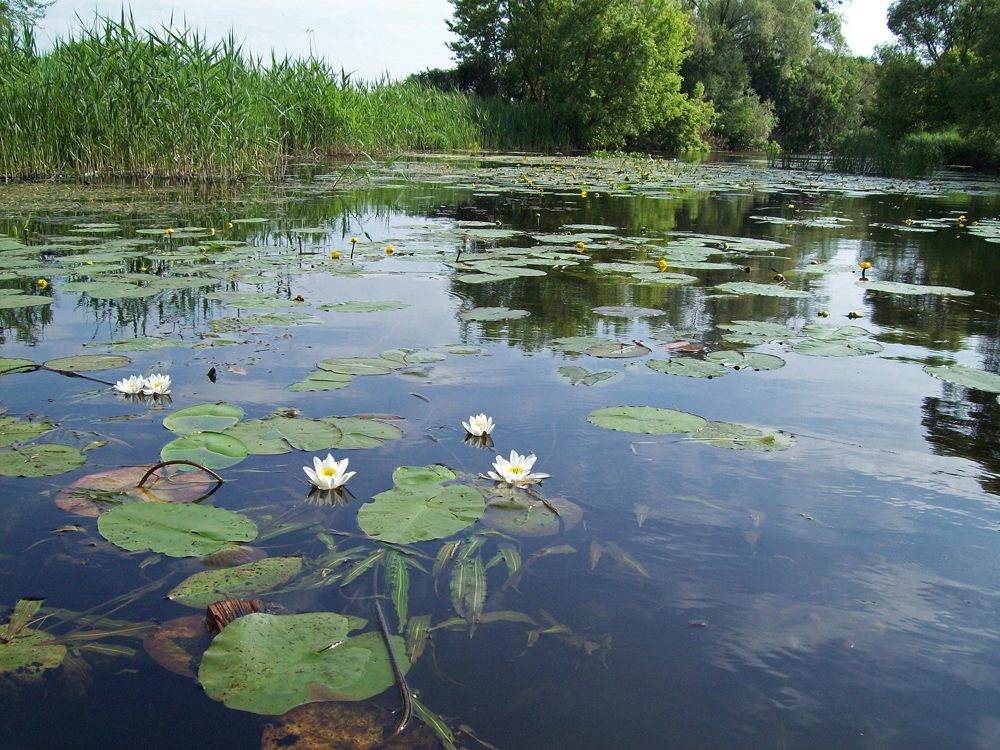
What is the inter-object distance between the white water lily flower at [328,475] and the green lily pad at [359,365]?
27.4 inches

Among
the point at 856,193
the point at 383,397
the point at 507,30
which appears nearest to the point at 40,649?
the point at 383,397

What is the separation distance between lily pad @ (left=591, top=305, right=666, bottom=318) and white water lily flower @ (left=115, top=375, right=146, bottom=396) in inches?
69.5

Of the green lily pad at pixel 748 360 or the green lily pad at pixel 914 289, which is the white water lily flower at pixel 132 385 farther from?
the green lily pad at pixel 914 289

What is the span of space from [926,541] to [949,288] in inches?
113

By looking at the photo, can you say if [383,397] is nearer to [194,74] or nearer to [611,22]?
[194,74]

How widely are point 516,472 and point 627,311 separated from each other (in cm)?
165

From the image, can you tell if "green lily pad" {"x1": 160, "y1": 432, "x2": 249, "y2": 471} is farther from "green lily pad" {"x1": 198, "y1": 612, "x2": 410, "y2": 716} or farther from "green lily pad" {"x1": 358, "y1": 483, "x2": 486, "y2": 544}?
"green lily pad" {"x1": 198, "y1": 612, "x2": 410, "y2": 716}

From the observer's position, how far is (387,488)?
145 centimetres

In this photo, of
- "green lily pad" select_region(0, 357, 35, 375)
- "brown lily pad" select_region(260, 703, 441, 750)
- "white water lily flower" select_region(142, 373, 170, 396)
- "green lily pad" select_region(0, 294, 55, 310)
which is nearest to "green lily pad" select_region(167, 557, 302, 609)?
"brown lily pad" select_region(260, 703, 441, 750)

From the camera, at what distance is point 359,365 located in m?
2.14

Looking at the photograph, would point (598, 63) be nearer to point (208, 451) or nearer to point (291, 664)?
point (208, 451)

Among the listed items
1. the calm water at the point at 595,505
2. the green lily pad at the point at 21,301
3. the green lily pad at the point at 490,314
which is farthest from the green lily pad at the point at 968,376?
the green lily pad at the point at 21,301

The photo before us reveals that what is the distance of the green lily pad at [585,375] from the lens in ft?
6.90

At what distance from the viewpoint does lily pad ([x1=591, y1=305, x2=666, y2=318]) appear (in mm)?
2916
